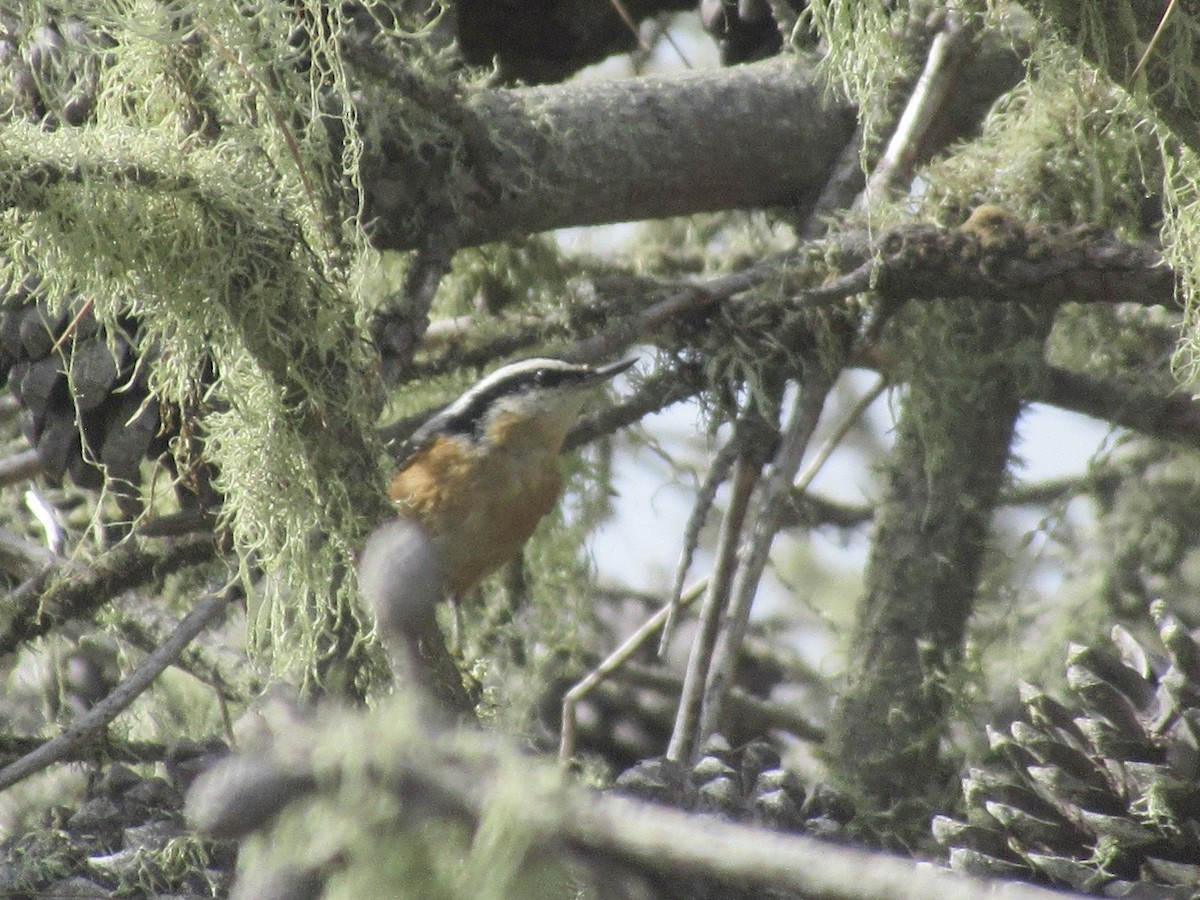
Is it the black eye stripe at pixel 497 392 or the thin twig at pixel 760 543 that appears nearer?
the thin twig at pixel 760 543

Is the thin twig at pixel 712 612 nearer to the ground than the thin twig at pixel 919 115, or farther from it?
nearer to the ground

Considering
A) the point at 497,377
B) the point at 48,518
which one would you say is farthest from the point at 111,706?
the point at 497,377

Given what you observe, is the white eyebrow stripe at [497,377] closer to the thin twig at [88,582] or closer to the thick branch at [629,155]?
the thick branch at [629,155]

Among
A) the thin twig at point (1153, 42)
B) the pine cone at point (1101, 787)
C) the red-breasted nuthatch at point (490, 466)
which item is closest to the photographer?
the thin twig at point (1153, 42)

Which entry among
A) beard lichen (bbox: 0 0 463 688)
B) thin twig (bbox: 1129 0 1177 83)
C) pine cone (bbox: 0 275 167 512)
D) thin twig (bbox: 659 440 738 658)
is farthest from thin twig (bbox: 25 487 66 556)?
thin twig (bbox: 1129 0 1177 83)

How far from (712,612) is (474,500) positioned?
74 centimetres

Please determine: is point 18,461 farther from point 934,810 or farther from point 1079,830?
point 1079,830

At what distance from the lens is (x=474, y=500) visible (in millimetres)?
2543

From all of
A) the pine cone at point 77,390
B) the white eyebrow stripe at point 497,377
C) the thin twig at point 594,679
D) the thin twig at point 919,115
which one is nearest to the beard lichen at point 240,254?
the pine cone at point 77,390

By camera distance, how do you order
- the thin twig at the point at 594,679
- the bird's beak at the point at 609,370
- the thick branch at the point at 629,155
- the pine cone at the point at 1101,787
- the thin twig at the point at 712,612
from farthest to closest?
1. the bird's beak at the point at 609,370
2. the thick branch at the point at 629,155
3. the thin twig at the point at 594,679
4. the thin twig at the point at 712,612
5. the pine cone at the point at 1101,787

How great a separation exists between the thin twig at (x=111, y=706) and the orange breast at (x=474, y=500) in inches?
28.9

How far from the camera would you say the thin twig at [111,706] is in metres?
1.58

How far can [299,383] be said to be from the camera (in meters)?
1.58

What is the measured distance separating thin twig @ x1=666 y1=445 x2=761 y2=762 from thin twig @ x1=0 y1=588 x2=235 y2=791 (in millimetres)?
581
